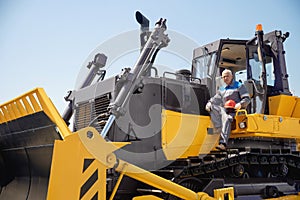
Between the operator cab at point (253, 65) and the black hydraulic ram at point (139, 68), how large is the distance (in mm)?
1353

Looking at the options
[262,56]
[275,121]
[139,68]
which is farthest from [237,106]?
[139,68]

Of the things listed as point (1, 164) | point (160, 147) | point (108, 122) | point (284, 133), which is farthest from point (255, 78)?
point (1, 164)

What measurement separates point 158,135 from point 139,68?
3.67ft

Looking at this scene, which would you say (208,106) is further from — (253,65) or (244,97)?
(253,65)

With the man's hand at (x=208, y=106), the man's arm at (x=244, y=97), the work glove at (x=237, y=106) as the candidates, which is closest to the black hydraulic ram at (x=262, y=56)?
the man's arm at (x=244, y=97)

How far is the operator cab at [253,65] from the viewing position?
630 centimetres

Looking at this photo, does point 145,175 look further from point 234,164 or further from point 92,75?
point 92,75

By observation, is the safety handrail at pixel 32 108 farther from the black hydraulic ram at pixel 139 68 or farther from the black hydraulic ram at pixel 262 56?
the black hydraulic ram at pixel 262 56

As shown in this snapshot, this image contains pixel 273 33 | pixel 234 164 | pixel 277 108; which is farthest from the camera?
pixel 273 33

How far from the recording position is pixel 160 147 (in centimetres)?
546

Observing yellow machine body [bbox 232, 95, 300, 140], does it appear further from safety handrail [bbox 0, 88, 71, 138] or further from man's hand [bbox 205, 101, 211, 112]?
safety handrail [bbox 0, 88, 71, 138]

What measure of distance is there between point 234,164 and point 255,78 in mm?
1879

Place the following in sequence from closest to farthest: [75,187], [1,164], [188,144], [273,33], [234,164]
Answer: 1. [75,187]
2. [1,164]
3. [234,164]
4. [188,144]
5. [273,33]

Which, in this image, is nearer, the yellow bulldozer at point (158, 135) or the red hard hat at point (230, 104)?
the yellow bulldozer at point (158, 135)
